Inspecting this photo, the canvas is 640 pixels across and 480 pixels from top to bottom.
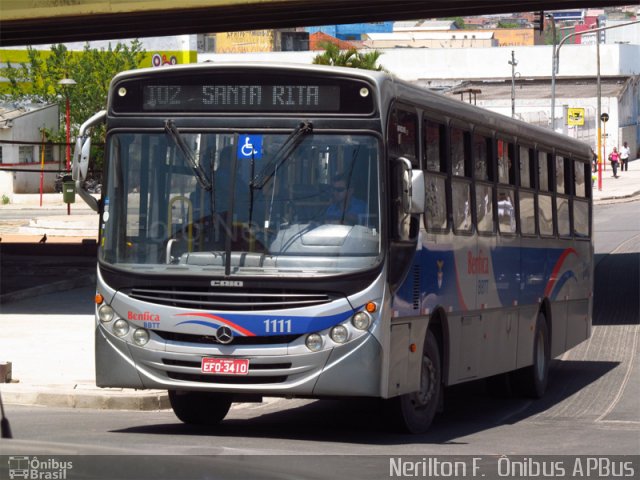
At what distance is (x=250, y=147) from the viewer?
10.0 metres

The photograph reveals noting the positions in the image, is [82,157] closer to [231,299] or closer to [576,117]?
[231,299]

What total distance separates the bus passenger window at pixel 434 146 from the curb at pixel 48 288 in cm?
1243

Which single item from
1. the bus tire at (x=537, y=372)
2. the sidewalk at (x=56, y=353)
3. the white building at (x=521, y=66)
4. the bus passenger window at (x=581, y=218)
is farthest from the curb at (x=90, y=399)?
the white building at (x=521, y=66)

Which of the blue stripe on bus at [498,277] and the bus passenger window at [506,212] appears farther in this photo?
the bus passenger window at [506,212]

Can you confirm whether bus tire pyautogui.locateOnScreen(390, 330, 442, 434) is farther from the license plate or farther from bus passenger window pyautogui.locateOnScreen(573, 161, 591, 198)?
bus passenger window pyautogui.locateOnScreen(573, 161, 591, 198)

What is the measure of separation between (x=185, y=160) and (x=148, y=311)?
3.94ft

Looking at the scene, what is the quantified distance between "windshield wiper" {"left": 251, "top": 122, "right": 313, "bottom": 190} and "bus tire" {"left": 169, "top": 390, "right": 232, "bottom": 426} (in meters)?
2.18

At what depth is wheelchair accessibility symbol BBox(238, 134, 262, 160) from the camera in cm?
999

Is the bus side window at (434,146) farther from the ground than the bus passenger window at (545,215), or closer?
farther from the ground

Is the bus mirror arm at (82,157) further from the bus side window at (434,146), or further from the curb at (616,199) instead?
the curb at (616,199)

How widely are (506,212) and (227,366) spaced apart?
183 inches

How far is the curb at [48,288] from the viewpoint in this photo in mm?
22422

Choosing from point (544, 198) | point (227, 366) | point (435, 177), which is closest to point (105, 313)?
point (227, 366)

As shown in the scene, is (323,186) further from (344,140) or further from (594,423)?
(594,423)
